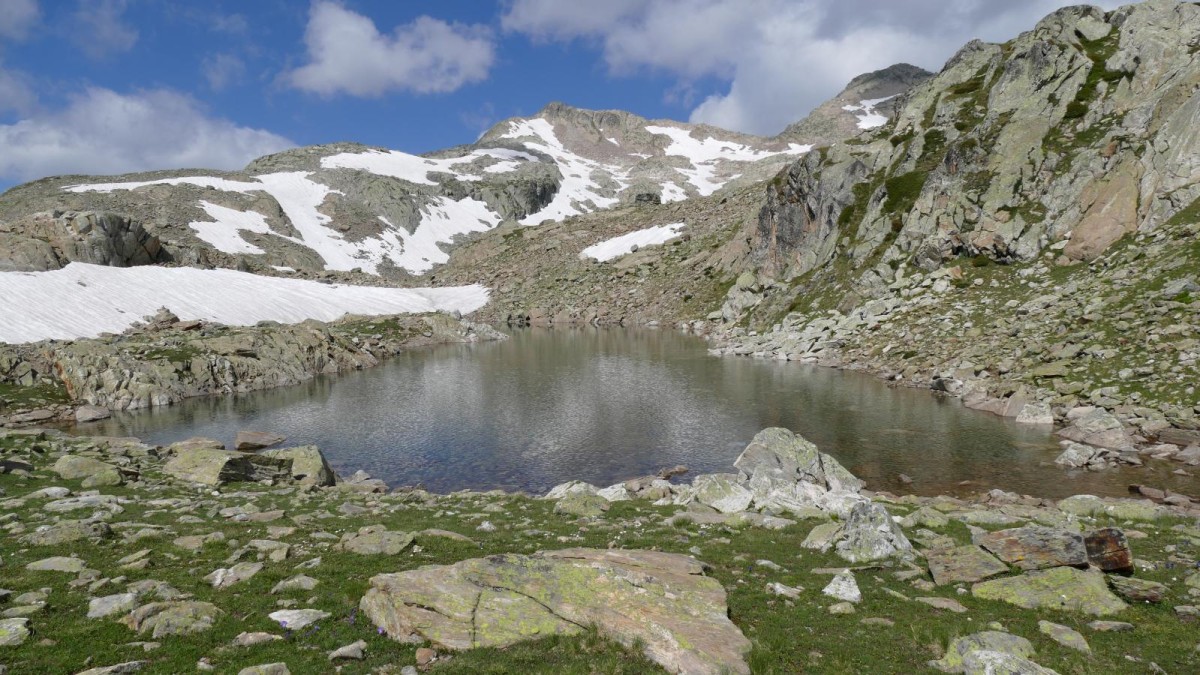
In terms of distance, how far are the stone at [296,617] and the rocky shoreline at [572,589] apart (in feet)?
0.15

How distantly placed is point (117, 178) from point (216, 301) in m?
145

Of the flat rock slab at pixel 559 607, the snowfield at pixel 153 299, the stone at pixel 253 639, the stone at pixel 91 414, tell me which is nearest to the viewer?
the stone at pixel 253 639

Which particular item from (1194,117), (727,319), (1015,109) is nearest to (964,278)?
(1194,117)

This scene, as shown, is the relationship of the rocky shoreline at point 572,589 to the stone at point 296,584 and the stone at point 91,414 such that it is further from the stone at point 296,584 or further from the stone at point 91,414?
the stone at point 91,414

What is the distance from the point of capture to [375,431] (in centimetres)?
4900

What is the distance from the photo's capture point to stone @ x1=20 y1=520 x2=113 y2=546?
16344 mm

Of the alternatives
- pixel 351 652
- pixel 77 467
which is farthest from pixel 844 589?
pixel 77 467

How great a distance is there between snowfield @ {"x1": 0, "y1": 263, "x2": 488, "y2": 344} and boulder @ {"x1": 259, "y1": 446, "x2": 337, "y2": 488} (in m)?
57.5

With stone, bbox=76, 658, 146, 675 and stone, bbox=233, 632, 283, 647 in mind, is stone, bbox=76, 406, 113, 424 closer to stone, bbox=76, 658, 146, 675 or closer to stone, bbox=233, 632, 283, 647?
stone, bbox=233, 632, 283, 647

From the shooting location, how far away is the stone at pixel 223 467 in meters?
28.5

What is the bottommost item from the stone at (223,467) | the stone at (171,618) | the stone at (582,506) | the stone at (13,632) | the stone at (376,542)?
the stone at (582,506)

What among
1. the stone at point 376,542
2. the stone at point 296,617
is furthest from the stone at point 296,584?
the stone at point 376,542

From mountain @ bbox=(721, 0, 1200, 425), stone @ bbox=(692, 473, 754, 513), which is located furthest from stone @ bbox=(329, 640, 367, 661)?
mountain @ bbox=(721, 0, 1200, 425)

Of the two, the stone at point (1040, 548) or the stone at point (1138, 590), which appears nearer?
the stone at point (1138, 590)
